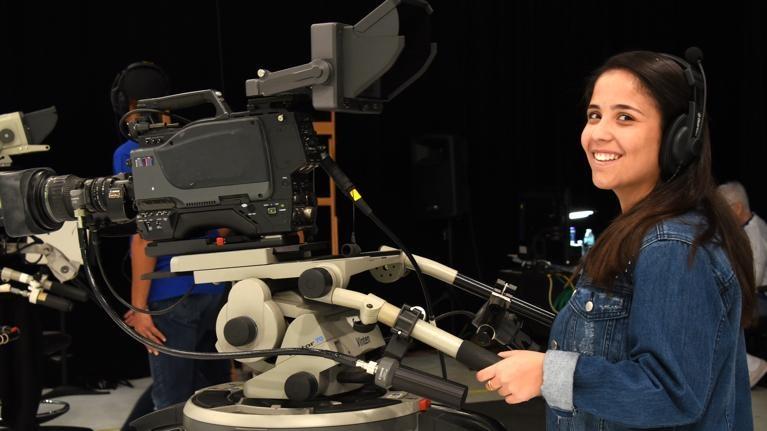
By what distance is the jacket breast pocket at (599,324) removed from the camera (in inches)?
46.1

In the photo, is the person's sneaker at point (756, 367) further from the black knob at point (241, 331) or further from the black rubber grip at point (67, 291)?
the black knob at point (241, 331)

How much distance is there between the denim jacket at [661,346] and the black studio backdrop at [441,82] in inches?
170

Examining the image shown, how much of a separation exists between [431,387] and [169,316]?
3.80 feet

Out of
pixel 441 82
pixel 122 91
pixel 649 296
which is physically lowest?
pixel 649 296

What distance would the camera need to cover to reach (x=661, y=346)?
1069mm

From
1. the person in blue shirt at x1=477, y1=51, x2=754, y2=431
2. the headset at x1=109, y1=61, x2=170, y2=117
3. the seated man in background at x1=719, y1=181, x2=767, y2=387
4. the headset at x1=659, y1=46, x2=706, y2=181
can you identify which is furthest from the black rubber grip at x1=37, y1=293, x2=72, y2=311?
the seated man in background at x1=719, y1=181, x2=767, y2=387

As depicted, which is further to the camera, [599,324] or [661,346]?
[599,324]

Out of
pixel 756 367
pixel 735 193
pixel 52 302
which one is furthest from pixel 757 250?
pixel 52 302

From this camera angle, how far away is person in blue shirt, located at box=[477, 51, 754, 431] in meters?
1.08

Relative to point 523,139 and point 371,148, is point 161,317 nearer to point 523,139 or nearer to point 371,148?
point 371,148

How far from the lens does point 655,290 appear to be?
1089 millimetres

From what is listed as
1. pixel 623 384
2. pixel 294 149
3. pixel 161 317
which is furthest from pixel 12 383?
pixel 623 384

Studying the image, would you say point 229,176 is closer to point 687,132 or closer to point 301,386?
point 301,386

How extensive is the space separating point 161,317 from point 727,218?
160 centimetres
